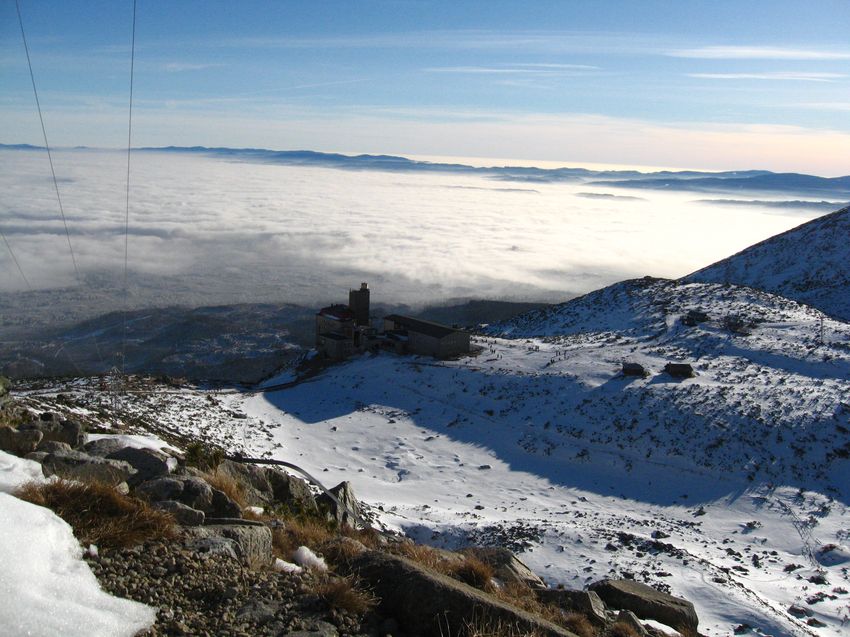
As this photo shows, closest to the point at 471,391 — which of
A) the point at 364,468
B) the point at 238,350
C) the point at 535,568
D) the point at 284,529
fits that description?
the point at 364,468

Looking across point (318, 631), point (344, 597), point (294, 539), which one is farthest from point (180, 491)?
point (318, 631)

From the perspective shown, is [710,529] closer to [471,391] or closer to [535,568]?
[535,568]

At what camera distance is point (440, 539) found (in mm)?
19422

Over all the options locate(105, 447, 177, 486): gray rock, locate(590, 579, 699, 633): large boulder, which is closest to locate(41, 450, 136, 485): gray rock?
locate(105, 447, 177, 486): gray rock

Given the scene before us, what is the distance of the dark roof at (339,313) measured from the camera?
49.1 meters

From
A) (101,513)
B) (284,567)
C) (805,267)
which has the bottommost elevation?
(284,567)

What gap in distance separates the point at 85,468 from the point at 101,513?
1465 millimetres

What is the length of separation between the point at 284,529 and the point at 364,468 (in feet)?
65.9

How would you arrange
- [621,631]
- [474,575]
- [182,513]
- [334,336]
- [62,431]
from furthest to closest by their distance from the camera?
[334,336]
[62,431]
[474,575]
[621,631]
[182,513]

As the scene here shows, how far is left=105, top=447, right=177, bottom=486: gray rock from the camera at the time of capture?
8805 mm

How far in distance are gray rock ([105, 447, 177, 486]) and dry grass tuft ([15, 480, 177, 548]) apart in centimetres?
199

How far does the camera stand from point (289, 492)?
11.4 m

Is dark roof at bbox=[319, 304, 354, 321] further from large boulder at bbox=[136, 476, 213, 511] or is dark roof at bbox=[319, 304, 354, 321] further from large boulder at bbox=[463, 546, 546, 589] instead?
large boulder at bbox=[136, 476, 213, 511]

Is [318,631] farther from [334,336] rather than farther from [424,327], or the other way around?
[334,336]
